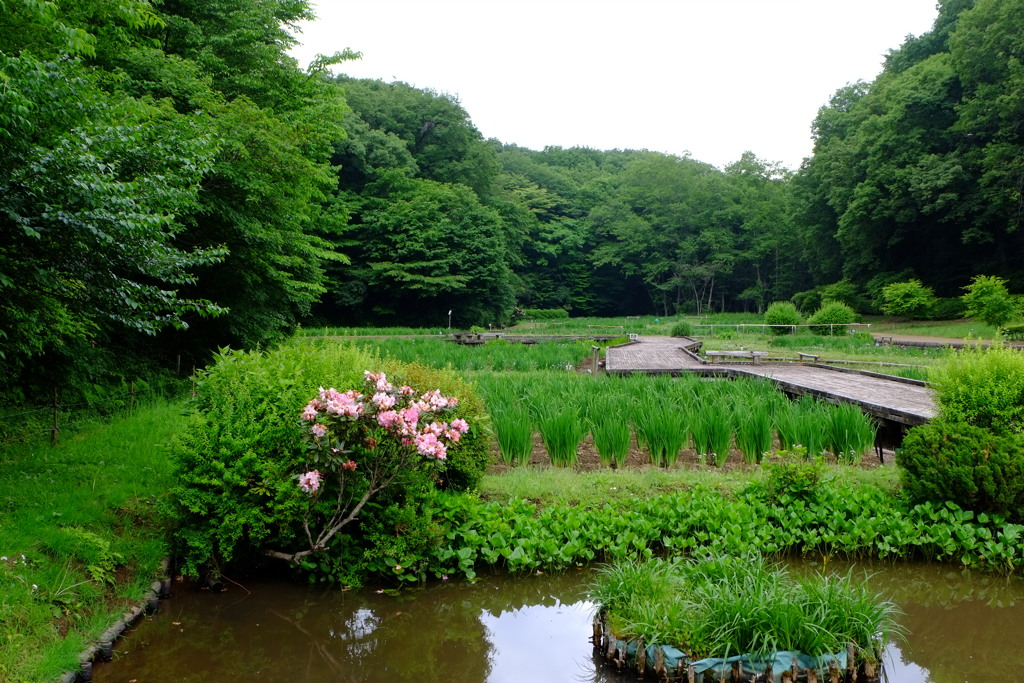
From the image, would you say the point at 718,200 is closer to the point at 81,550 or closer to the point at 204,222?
the point at 204,222

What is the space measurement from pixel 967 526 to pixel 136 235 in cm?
695

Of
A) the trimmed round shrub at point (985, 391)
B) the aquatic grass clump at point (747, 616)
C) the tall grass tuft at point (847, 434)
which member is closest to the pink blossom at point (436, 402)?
the aquatic grass clump at point (747, 616)

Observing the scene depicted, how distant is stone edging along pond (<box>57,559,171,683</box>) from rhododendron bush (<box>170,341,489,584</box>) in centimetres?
18

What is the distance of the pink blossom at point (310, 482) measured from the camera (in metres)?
4.43

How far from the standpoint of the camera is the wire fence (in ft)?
23.2

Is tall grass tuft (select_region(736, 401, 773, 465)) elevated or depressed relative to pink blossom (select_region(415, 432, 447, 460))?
depressed

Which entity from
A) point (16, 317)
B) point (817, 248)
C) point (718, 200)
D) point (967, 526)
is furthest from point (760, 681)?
point (718, 200)

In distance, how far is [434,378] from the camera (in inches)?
247

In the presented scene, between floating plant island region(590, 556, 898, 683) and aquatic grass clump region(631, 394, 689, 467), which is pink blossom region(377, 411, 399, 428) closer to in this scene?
floating plant island region(590, 556, 898, 683)

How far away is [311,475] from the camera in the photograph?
14.5ft

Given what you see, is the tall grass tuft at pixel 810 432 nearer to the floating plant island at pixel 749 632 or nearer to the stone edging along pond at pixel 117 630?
the floating plant island at pixel 749 632

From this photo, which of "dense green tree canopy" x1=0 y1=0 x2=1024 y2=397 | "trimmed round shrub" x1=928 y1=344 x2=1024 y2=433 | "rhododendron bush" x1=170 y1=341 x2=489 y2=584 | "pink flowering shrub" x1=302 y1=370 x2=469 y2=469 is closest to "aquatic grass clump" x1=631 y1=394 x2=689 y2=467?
"trimmed round shrub" x1=928 y1=344 x2=1024 y2=433

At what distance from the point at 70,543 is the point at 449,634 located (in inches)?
101

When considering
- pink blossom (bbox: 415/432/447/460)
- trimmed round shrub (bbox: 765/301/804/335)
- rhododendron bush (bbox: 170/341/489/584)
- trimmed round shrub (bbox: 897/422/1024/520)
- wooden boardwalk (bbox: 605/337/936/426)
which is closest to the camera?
pink blossom (bbox: 415/432/447/460)
